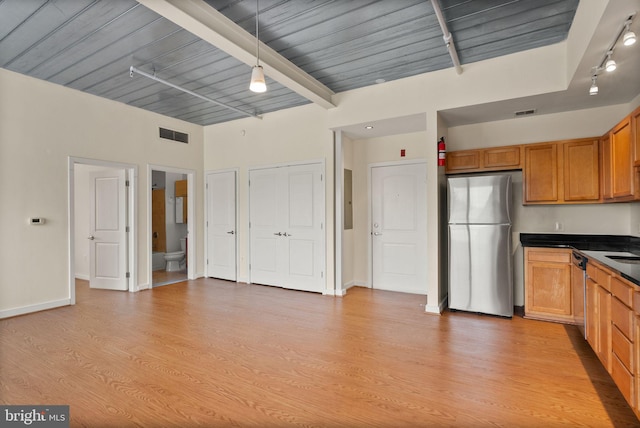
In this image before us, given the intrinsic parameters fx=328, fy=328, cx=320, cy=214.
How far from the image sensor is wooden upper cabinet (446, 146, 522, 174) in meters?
4.13

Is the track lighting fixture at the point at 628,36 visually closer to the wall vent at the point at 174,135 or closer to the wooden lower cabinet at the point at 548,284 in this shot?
the wooden lower cabinet at the point at 548,284

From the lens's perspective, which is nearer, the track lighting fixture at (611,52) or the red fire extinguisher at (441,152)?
the track lighting fixture at (611,52)

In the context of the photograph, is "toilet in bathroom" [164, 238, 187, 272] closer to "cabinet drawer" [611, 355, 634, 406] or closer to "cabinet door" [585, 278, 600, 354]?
"cabinet door" [585, 278, 600, 354]

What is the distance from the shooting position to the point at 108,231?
18.0 ft

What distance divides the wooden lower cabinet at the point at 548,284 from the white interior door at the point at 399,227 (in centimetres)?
153

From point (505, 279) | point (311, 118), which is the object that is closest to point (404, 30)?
point (311, 118)

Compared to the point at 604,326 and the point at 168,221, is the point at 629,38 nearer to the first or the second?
the point at 604,326

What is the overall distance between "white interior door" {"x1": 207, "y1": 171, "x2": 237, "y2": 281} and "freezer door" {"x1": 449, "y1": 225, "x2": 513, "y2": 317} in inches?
154

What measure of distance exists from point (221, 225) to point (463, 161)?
4439 millimetres

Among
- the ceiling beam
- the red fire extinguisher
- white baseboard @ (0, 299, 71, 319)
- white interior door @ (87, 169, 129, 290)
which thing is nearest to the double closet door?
the ceiling beam

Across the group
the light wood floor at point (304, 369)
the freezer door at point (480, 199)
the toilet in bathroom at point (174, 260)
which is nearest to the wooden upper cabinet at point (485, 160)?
the freezer door at point (480, 199)

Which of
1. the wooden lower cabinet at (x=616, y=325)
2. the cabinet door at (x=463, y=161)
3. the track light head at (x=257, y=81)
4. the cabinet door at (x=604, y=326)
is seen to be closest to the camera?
the wooden lower cabinet at (x=616, y=325)

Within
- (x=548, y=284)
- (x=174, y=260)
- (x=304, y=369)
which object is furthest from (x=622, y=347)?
(x=174, y=260)

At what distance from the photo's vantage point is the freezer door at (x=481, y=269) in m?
3.95
